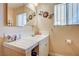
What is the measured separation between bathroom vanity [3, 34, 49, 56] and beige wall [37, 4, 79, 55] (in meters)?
0.07

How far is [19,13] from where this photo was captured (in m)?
1.40

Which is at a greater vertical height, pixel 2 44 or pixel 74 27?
pixel 74 27

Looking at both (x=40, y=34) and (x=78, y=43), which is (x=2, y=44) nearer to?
(x=40, y=34)

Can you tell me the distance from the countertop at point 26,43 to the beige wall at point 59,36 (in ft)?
0.29

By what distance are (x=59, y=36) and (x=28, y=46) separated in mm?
311

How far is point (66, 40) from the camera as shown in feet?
4.57

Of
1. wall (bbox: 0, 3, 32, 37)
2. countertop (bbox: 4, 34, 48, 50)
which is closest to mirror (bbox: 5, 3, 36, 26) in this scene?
wall (bbox: 0, 3, 32, 37)

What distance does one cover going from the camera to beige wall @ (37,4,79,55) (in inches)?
54.4

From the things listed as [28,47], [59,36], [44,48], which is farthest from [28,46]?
[59,36]

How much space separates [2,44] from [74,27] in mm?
704

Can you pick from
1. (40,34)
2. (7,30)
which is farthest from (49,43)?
(7,30)

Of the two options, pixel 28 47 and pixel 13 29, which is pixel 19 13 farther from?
pixel 28 47

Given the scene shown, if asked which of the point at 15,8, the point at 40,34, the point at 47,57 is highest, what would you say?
the point at 15,8

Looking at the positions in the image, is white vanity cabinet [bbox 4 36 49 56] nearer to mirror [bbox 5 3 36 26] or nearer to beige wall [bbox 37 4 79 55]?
beige wall [bbox 37 4 79 55]
